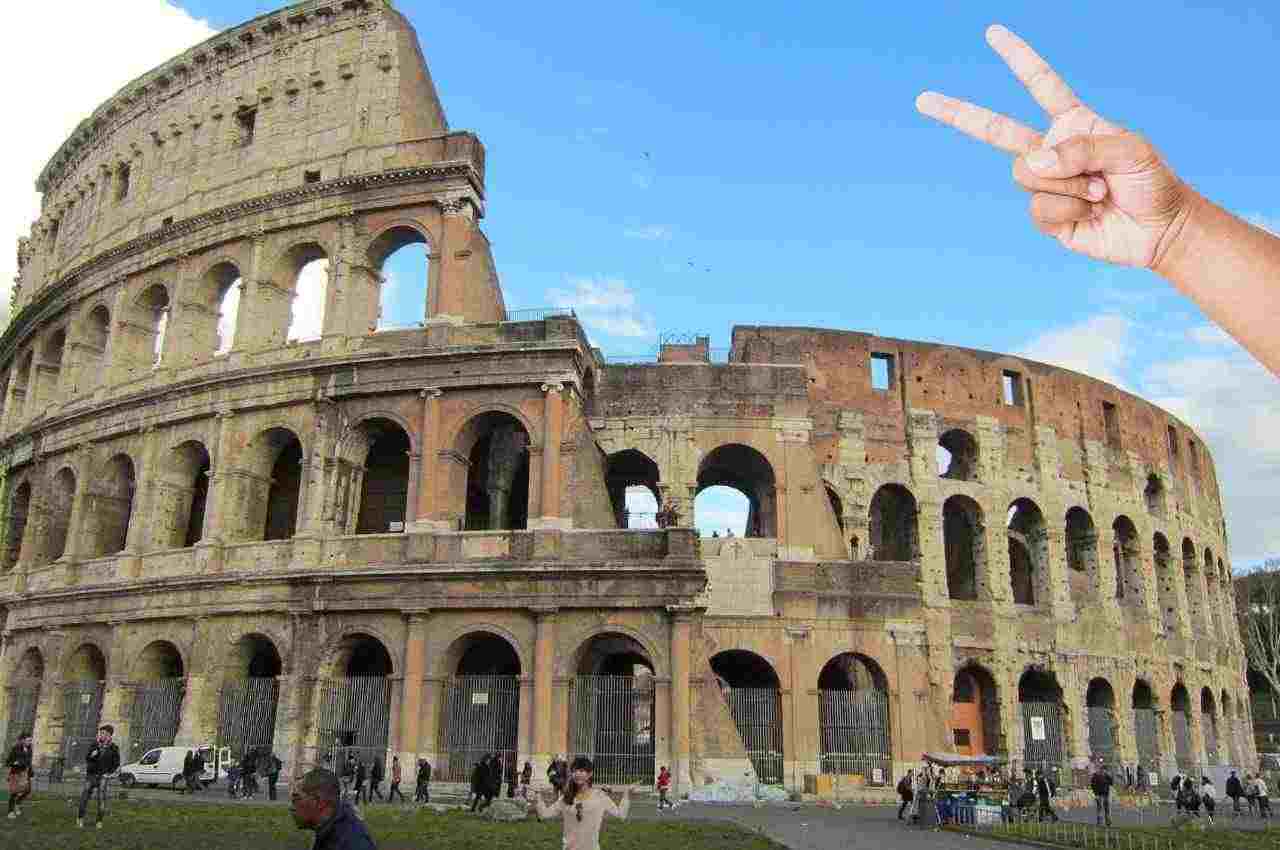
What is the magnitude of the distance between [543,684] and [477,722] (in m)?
1.55

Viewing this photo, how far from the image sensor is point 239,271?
2339 cm

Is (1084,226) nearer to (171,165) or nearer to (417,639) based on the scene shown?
(417,639)

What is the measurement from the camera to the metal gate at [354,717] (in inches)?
734

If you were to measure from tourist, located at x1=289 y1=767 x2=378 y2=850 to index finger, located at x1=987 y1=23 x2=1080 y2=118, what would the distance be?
128 inches

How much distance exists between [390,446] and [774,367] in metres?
8.83

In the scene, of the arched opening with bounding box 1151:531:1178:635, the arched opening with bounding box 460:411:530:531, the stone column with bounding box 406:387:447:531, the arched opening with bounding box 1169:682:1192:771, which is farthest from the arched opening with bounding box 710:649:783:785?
the arched opening with bounding box 1151:531:1178:635

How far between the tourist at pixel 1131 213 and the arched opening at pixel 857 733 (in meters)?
A: 20.0

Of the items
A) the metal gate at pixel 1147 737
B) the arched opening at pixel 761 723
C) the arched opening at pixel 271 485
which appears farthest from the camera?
the metal gate at pixel 1147 737

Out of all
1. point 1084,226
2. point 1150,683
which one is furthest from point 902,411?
point 1084,226

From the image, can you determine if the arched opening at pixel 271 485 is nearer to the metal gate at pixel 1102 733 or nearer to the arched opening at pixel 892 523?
the arched opening at pixel 892 523

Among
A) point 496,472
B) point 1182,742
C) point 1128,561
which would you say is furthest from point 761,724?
point 1128,561

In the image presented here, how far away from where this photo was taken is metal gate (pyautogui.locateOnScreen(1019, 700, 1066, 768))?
79.4 ft

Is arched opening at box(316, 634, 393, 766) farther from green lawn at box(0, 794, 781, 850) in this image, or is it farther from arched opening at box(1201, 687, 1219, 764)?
arched opening at box(1201, 687, 1219, 764)

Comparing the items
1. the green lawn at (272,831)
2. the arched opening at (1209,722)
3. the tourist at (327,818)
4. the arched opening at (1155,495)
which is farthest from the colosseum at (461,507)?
the tourist at (327,818)
